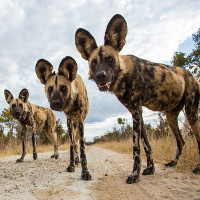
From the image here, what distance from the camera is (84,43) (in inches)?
157

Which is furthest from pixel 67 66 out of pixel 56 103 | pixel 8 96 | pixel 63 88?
pixel 8 96

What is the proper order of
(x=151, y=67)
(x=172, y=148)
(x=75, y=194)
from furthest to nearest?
(x=172, y=148) < (x=151, y=67) < (x=75, y=194)

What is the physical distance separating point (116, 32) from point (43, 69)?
1.85 m

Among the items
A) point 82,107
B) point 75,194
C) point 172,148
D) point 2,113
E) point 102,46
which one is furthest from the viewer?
point 2,113

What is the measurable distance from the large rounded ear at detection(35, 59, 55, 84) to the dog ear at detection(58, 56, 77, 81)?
0.30 m

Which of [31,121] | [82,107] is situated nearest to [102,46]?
[82,107]

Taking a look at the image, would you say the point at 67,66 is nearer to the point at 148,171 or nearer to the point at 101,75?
the point at 101,75

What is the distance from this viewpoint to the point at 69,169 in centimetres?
453

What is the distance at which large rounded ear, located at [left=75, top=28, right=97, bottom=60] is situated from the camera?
12.8 feet

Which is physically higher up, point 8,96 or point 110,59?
point 8,96

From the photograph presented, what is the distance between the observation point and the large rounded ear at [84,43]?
3.91m

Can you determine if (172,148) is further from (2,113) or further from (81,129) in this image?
(2,113)

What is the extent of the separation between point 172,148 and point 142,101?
2.87 m

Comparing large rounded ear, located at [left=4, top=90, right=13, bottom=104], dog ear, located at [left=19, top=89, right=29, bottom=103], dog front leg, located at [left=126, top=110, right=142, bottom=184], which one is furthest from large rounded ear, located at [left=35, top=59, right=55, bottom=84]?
large rounded ear, located at [left=4, top=90, right=13, bottom=104]
